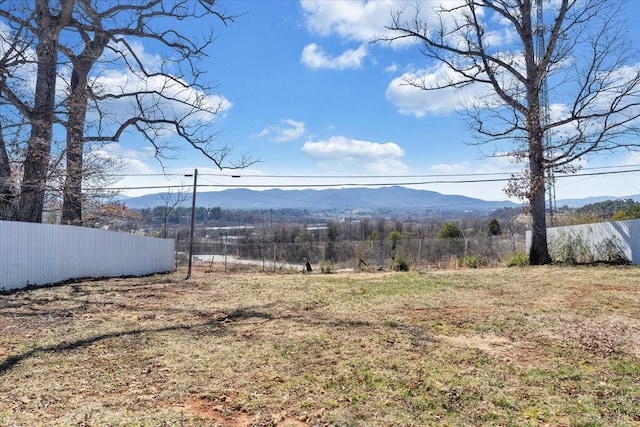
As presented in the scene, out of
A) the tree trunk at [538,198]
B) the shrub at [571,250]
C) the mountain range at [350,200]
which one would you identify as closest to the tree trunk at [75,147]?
the tree trunk at [538,198]

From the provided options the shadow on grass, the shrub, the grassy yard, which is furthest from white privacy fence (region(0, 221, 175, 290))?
the shrub

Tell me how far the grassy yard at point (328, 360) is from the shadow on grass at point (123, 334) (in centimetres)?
2

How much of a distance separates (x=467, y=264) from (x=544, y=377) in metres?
11.2

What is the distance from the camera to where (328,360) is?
3703 mm

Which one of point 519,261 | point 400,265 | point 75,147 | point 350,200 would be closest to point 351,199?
point 350,200

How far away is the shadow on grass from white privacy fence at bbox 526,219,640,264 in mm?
10241

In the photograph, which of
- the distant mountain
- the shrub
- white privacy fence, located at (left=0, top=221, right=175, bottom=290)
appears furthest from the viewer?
the distant mountain

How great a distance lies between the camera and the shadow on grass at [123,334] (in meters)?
3.67

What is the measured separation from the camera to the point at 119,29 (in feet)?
35.4

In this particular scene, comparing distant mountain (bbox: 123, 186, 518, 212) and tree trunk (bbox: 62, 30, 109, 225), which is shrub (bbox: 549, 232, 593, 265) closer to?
tree trunk (bbox: 62, 30, 109, 225)

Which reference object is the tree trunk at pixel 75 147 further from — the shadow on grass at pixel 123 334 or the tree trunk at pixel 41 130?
the shadow on grass at pixel 123 334

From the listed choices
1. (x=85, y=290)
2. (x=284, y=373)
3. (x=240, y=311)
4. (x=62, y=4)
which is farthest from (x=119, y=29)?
(x=284, y=373)

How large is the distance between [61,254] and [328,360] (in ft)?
26.8

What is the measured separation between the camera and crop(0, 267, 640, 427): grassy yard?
265cm
